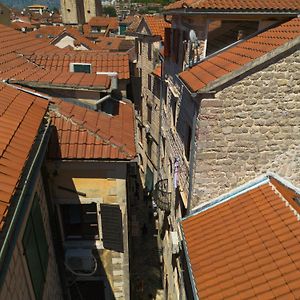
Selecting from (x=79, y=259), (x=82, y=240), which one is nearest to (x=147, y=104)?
(x=82, y=240)

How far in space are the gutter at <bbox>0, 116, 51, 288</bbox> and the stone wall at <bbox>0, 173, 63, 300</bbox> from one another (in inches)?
25.3

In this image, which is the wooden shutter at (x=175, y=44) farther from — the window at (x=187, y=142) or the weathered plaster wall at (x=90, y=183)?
the weathered plaster wall at (x=90, y=183)

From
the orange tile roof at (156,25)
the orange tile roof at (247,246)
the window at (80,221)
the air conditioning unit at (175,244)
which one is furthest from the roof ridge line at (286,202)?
the orange tile roof at (156,25)

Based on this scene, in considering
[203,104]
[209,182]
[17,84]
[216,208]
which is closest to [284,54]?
[203,104]

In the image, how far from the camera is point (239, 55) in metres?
8.52

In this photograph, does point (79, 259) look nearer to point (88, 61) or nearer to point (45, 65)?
point (45, 65)

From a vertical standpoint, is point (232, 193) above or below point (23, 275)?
below

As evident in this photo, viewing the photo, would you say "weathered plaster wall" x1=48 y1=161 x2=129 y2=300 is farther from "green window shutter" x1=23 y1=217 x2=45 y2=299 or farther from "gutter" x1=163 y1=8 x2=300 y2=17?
"gutter" x1=163 y1=8 x2=300 y2=17

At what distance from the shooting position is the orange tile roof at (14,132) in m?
5.11

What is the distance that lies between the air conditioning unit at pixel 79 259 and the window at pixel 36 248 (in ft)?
5.73

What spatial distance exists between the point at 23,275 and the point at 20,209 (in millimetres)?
1751

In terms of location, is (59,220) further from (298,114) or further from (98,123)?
(298,114)

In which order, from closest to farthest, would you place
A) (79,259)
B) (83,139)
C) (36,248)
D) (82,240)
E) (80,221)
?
(36,248) → (83,139) → (79,259) → (80,221) → (82,240)

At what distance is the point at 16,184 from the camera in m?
5.24
